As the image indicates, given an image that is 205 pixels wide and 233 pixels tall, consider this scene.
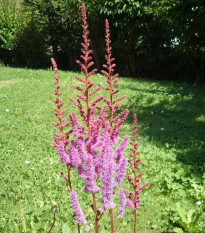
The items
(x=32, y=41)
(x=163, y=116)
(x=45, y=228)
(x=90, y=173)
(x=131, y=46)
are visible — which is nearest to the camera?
(x=90, y=173)

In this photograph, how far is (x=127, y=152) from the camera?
5320mm

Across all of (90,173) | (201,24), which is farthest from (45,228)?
(201,24)

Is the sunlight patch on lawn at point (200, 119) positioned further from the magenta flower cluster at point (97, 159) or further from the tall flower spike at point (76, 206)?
the tall flower spike at point (76, 206)

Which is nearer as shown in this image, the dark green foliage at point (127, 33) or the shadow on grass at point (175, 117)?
the shadow on grass at point (175, 117)

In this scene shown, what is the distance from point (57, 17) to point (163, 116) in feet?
35.6

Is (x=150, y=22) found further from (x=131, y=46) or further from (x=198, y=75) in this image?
(x=198, y=75)

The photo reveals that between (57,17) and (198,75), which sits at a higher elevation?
(57,17)

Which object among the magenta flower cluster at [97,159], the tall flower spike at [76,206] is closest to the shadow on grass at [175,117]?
the magenta flower cluster at [97,159]

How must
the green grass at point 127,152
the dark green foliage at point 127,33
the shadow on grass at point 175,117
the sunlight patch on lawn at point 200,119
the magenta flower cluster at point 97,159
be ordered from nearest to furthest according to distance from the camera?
the magenta flower cluster at point 97,159
the green grass at point 127,152
the shadow on grass at point 175,117
the sunlight patch on lawn at point 200,119
the dark green foliage at point 127,33

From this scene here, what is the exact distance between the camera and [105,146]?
62.2 inches

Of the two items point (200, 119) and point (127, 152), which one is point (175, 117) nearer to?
point (200, 119)

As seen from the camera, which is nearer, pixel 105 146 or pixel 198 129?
pixel 105 146

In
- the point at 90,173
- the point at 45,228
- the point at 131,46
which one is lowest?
the point at 45,228

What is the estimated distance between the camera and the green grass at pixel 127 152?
3.52m
